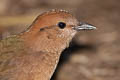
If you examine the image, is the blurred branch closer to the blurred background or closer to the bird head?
the blurred background

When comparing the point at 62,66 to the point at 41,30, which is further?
the point at 62,66

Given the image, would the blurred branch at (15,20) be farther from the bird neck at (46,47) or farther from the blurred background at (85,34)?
the bird neck at (46,47)

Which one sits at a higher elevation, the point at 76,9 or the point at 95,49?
the point at 76,9

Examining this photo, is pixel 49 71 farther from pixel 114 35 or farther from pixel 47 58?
pixel 114 35

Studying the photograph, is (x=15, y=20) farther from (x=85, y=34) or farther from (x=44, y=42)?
(x=44, y=42)

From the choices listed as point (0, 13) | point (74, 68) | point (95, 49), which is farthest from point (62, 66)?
point (0, 13)

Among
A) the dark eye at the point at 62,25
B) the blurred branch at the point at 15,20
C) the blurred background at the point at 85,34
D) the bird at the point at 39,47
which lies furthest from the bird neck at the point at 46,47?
the blurred branch at the point at 15,20

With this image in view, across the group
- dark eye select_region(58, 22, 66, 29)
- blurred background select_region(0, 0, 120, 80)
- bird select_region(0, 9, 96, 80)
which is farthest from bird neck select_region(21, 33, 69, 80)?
blurred background select_region(0, 0, 120, 80)
